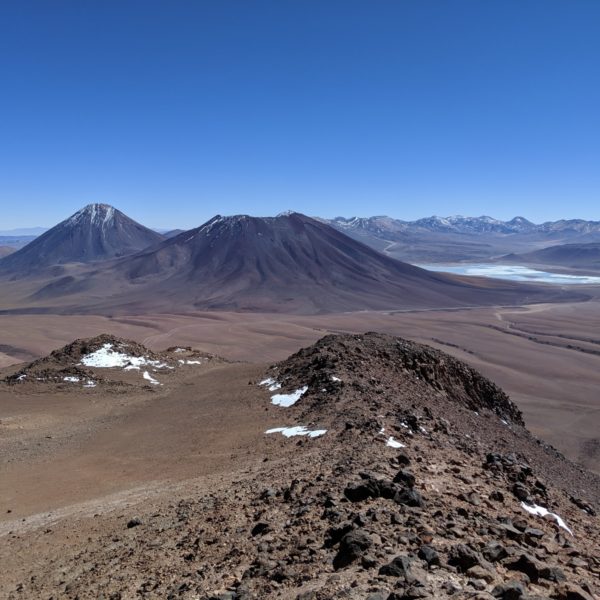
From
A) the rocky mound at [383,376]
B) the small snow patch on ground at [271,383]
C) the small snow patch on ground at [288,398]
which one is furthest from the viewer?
the small snow patch on ground at [271,383]

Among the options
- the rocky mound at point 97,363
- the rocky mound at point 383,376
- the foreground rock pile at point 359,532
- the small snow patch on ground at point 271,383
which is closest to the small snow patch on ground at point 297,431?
the foreground rock pile at point 359,532

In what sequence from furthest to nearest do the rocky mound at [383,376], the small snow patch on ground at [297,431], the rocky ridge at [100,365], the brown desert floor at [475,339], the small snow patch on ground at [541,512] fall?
the brown desert floor at [475,339]
the rocky ridge at [100,365]
the rocky mound at [383,376]
the small snow patch on ground at [297,431]
the small snow patch on ground at [541,512]

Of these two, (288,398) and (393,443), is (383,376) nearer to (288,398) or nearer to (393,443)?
(288,398)

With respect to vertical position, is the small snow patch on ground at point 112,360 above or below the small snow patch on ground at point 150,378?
above

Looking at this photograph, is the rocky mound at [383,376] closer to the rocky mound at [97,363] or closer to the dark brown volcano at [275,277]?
the rocky mound at [97,363]

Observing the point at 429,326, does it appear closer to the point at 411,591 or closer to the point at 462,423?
the point at 462,423

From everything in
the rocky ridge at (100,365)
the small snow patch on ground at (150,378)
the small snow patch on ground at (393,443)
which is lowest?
the small snow patch on ground at (150,378)

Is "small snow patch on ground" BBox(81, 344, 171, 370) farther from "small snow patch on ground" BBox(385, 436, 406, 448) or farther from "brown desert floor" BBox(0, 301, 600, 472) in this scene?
"brown desert floor" BBox(0, 301, 600, 472)

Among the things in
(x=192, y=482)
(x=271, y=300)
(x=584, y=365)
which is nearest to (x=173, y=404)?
(x=192, y=482)
